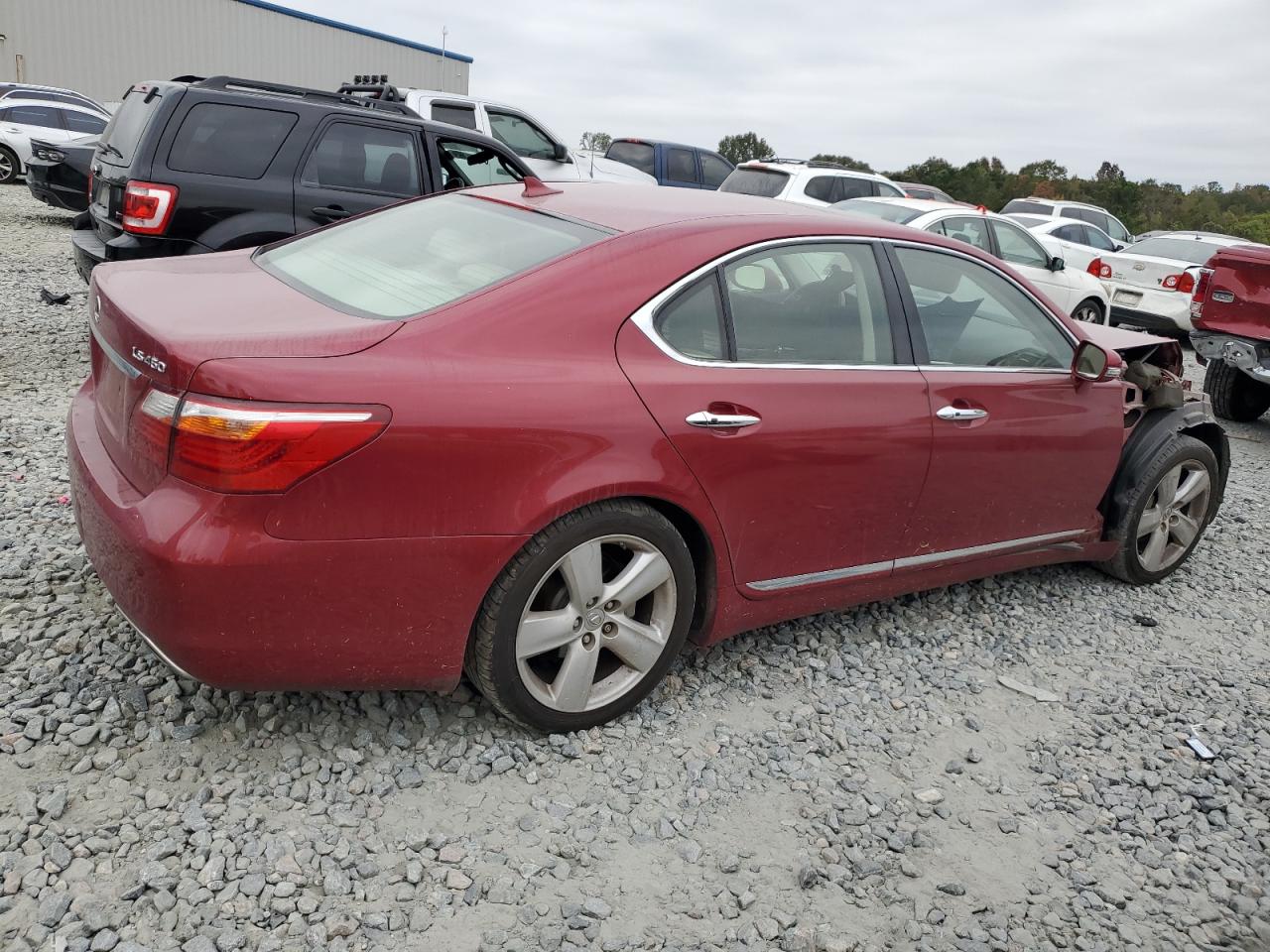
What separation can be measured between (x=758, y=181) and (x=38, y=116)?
12765mm

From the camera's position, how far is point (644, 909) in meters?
2.51

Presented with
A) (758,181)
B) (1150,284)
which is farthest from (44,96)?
(1150,284)

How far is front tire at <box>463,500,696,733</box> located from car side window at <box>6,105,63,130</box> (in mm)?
18397

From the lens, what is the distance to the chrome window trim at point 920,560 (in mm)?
3439

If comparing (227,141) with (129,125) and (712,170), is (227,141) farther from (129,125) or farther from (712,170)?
(712,170)

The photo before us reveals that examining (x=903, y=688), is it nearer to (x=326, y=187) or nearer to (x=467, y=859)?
(x=467, y=859)

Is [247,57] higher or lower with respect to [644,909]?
higher

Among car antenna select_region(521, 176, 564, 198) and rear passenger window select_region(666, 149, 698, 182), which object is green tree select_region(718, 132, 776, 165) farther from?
car antenna select_region(521, 176, 564, 198)

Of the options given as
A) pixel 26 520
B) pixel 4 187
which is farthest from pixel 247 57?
pixel 26 520

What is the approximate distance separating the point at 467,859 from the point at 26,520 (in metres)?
2.60

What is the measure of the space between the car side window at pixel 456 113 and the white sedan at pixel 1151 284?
7859 millimetres

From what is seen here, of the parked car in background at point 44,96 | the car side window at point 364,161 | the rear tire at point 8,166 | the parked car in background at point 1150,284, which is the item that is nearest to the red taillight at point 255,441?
the car side window at point 364,161

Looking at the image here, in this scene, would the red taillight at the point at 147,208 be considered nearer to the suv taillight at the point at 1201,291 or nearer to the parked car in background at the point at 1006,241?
the parked car in background at the point at 1006,241

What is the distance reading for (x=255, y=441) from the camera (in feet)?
7.91
